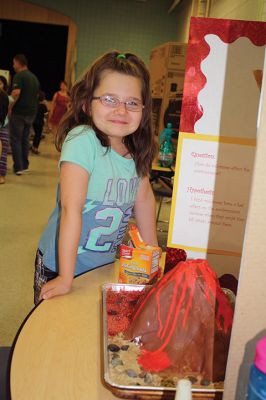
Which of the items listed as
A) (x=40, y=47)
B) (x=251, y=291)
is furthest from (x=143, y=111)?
(x=40, y=47)

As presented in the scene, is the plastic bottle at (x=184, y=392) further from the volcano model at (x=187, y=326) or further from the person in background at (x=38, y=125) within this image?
the person in background at (x=38, y=125)

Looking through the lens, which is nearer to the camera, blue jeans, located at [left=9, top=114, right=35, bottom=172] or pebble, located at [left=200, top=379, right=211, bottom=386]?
pebble, located at [left=200, top=379, right=211, bottom=386]

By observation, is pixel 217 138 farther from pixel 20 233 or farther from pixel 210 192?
pixel 20 233

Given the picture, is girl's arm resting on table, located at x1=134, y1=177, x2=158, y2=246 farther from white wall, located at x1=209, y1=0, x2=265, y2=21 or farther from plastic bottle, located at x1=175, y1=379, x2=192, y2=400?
white wall, located at x1=209, y1=0, x2=265, y2=21

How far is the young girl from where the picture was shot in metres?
1.12

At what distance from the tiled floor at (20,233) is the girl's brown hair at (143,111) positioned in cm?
125

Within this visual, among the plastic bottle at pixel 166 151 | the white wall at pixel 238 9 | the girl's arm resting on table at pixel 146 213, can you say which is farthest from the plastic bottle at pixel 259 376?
the white wall at pixel 238 9

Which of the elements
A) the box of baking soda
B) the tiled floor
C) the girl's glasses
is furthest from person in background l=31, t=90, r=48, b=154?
the box of baking soda

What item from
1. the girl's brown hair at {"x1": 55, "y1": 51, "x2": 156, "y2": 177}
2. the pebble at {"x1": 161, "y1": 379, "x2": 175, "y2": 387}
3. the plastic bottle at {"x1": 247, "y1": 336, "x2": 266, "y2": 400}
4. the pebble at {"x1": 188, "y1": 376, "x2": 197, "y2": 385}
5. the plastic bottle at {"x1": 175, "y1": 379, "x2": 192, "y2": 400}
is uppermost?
the girl's brown hair at {"x1": 55, "y1": 51, "x2": 156, "y2": 177}

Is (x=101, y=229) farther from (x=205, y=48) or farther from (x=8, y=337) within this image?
(x=8, y=337)

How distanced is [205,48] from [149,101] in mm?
335

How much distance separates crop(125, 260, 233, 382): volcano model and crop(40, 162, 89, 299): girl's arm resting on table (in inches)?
12.4

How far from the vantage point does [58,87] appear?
11.6 meters

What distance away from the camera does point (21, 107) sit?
6.05 metres
